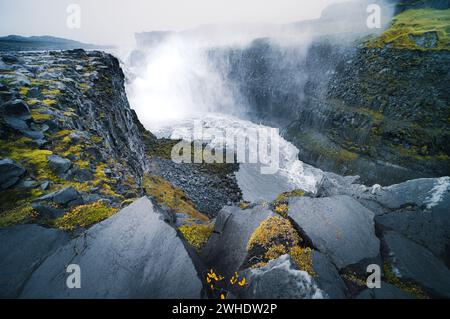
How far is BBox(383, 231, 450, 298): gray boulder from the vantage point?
7.15 metres

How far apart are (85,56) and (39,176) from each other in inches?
1177

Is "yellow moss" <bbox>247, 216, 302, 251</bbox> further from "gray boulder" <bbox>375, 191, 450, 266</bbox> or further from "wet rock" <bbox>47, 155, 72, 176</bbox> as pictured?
"wet rock" <bbox>47, 155, 72, 176</bbox>

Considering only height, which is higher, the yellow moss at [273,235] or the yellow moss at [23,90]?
the yellow moss at [23,90]

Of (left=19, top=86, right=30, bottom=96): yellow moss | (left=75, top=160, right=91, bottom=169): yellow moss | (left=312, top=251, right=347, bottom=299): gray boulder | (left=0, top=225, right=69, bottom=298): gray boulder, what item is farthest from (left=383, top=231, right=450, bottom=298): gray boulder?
(left=19, top=86, right=30, bottom=96): yellow moss

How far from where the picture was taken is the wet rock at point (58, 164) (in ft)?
43.3

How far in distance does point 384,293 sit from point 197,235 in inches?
275

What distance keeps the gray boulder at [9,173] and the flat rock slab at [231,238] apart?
10.2 meters

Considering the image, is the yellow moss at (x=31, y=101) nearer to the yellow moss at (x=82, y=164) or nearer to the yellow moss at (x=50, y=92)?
the yellow moss at (x=50, y=92)

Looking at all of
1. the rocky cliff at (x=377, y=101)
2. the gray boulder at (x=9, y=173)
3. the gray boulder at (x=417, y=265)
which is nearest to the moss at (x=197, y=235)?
the gray boulder at (x=417, y=265)

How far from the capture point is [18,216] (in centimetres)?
924

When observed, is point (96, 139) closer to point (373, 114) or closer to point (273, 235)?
point (273, 235)

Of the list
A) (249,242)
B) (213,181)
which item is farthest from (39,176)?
(213,181)

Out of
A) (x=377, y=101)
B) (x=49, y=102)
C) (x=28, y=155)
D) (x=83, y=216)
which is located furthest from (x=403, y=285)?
(x=377, y=101)

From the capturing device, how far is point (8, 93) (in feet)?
54.7
